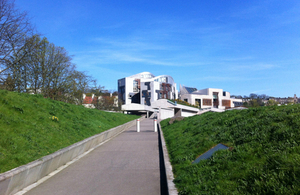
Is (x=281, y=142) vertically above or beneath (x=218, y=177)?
above

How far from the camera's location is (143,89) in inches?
3989

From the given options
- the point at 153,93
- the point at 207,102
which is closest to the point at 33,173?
the point at 153,93

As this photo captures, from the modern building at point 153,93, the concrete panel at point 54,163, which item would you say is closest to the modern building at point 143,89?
the modern building at point 153,93

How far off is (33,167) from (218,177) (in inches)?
180

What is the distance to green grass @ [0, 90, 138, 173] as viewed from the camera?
6930 millimetres

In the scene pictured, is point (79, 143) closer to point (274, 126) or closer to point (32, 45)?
point (274, 126)

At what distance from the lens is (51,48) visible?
26.1 meters

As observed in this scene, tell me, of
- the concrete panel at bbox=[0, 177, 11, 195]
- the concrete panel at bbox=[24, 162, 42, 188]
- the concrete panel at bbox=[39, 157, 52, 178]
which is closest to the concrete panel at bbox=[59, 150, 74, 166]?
the concrete panel at bbox=[39, 157, 52, 178]

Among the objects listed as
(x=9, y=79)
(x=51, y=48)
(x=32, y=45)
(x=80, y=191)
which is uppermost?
(x=51, y=48)

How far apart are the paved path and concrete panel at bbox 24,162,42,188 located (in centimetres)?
26

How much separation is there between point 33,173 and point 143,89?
311ft

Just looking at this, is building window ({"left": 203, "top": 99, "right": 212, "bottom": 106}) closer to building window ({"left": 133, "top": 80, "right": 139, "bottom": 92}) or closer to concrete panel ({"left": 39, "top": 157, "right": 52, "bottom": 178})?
building window ({"left": 133, "top": 80, "right": 139, "bottom": 92})

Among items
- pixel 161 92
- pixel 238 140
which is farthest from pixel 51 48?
pixel 161 92

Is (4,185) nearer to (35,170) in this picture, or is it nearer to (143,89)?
(35,170)
